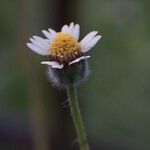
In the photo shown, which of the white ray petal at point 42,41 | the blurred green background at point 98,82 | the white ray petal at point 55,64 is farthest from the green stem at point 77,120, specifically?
the blurred green background at point 98,82

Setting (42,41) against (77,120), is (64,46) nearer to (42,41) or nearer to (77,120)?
(42,41)

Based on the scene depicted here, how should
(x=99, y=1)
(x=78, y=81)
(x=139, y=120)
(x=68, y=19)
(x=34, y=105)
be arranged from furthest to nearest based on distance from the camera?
(x=99, y=1), (x=139, y=120), (x=68, y=19), (x=34, y=105), (x=78, y=81)

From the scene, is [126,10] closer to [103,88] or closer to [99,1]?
[99,1]

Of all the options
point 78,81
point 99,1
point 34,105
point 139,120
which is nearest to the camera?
point 78,81

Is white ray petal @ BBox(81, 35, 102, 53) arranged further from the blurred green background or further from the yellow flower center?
the blurred green background

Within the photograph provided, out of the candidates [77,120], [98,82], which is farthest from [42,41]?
[98,82]

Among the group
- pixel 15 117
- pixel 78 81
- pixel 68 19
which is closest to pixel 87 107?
pixel 15 117

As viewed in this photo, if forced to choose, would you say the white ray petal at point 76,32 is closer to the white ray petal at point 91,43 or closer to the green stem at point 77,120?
the white ray petal at point 91,43

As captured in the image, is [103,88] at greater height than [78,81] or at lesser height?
greater
